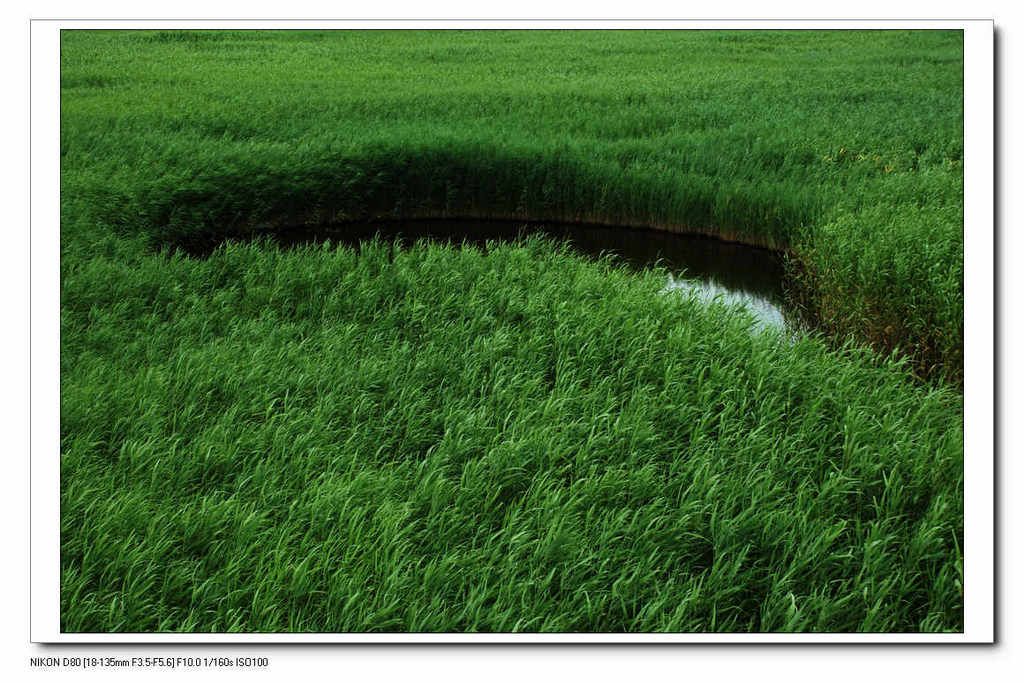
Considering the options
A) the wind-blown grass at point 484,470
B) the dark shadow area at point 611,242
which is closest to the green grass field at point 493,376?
the wind-blown grass at point 484,470

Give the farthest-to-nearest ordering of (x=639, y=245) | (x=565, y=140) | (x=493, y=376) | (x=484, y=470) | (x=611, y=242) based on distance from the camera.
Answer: (x=565, y=140), (x=611, y=242), (x=639, y=245), (x=493, y=376), (x=484, y=470)

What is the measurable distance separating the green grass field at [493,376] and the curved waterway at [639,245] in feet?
0.74

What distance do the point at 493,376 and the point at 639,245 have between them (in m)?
5.06

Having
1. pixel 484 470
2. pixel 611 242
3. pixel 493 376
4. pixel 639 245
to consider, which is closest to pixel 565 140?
pixel 611 242

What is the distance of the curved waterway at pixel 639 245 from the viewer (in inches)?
347

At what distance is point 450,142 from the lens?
10688mm

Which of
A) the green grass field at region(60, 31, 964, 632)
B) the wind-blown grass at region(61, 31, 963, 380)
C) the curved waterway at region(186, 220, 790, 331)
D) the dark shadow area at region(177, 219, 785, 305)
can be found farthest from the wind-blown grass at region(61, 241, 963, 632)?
the dark shadow area at region(177, 219, 785, 305)

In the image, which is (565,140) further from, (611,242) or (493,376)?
(493,376)

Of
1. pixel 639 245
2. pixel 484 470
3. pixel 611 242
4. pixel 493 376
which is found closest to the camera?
pixel 484 470

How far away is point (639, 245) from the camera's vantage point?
32.7 ft

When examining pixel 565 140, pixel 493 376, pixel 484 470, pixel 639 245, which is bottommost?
pixel 484 470

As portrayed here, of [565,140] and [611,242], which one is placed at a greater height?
[565,140]
